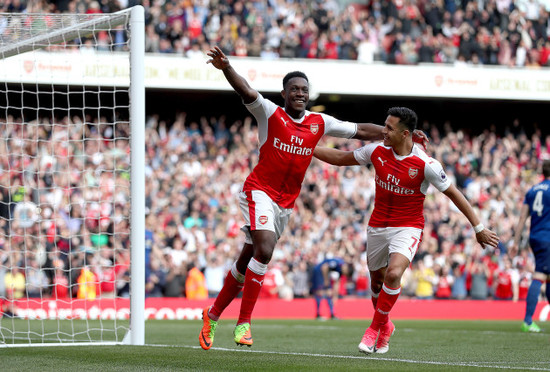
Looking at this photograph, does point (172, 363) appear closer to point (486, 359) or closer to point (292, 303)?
point (486, 359)

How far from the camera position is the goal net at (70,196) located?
34.1ft

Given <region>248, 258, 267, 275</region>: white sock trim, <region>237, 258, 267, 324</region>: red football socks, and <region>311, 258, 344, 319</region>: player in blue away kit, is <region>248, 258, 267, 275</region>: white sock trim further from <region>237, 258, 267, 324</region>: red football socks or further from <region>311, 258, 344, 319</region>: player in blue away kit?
<region>311, 258, 344, 319</region>: player in blue away kit

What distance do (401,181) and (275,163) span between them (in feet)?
4.10

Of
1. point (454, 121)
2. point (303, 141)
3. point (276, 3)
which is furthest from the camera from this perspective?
point (454, 121)

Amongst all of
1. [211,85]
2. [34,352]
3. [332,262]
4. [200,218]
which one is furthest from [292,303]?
[34,352]

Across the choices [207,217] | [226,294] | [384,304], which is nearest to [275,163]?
[226,294]

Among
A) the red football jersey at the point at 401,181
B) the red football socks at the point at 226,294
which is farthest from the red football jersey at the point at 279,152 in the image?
the red football socks at the point at 226,294

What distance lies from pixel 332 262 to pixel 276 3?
11.3 m

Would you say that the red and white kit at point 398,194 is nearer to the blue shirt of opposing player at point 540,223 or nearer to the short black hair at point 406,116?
the short black hair at point 406,116

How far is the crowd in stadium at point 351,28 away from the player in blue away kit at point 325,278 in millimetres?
8705

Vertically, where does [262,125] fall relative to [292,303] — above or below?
above

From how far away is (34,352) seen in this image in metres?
8.84

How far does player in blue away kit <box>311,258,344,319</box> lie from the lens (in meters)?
19.2

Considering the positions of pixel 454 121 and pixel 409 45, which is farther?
pixel 454 121
